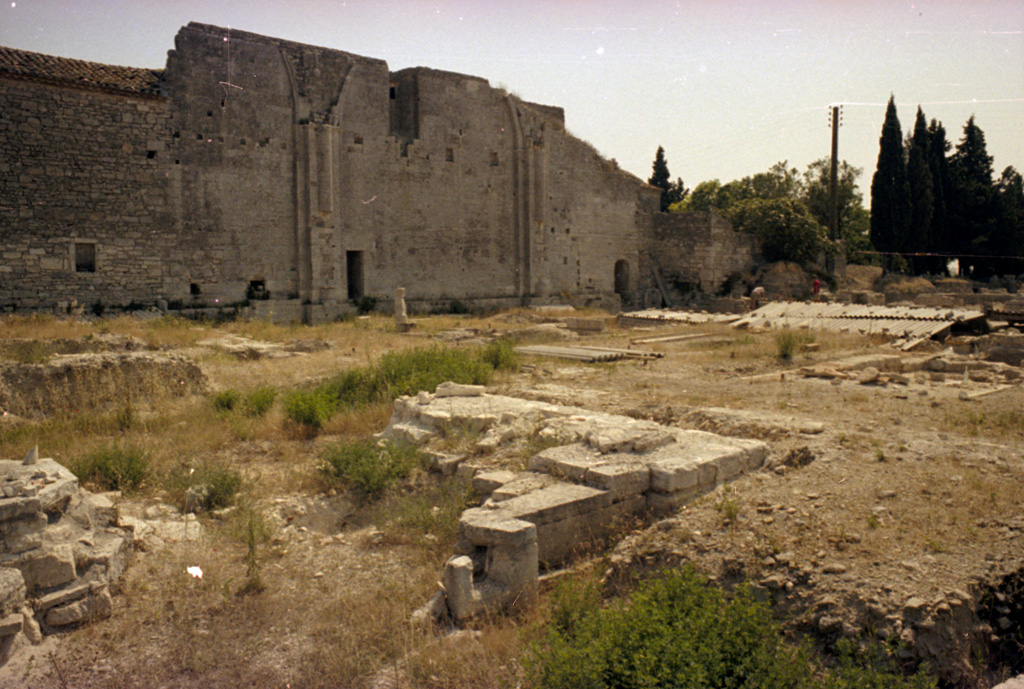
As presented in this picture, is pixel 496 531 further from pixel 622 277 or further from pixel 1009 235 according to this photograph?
pixel 1009 235

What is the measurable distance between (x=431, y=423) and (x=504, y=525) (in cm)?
329

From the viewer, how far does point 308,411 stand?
28.6 feet

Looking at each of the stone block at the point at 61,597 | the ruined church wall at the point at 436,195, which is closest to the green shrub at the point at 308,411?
the stone block at the point at 61,597

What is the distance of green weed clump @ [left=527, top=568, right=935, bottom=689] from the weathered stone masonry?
1768 centimetres

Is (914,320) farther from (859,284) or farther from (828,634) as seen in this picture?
(859,284)

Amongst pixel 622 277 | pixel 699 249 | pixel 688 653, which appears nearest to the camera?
pixel 688 653

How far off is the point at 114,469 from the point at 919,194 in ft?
132

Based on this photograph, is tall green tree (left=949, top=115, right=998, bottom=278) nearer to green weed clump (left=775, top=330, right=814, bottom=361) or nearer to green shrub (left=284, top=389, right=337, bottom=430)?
green weed clump (left=775, top=330, right=814, bottom=361)

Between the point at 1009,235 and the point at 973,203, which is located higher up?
the point at 973,203

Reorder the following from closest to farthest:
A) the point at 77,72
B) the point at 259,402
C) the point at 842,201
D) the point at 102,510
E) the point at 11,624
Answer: the point at 11,624, the point at 102,510, the point at 259,402, the point at 77,72, the point at 842,201

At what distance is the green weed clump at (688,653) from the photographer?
3.19m

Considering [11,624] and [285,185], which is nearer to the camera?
[11,624]

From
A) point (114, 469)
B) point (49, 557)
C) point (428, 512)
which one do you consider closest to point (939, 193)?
point (428, 512)

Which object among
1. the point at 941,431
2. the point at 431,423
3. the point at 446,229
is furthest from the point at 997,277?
the point at 431,423
